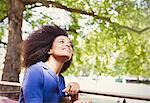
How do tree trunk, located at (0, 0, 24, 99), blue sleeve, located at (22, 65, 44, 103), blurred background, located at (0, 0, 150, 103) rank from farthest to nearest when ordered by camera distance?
blurred background, located at (0, 0, 150, 103) → tree trunk, located at (0, 0, 24, 99) → blue sleeve, located at (22, 65, 44, 103)

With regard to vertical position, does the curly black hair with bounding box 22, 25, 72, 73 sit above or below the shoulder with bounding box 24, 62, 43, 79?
above

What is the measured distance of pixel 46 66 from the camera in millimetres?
1071

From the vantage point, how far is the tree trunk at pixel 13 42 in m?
5.08

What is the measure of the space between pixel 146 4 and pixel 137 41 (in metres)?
0.84

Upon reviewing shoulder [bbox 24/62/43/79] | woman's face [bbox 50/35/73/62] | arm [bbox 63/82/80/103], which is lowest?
arm [bbox 63/82/80/103]

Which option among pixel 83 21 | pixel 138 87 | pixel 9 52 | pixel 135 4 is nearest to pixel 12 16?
pixel 9 52

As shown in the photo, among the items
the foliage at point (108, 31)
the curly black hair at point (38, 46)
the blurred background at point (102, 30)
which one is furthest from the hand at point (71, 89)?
the foliage at point (108, 31)

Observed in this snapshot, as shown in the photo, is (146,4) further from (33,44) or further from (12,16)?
(33,44)

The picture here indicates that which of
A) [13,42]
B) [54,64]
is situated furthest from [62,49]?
[13,42]

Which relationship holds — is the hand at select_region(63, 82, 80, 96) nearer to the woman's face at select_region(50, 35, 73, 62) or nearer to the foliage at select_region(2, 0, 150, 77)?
the woman's face at select_region(50, 35, 73, 62)

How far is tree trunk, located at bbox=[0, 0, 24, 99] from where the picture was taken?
200 inches

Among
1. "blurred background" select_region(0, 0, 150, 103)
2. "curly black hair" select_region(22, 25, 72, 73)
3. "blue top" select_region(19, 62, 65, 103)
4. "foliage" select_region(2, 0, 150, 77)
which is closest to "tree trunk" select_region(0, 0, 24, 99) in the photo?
"blurred background" select_region(0, 0, 150, 103)

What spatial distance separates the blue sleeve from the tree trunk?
408 centimetres

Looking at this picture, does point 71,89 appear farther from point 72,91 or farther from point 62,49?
point 62,49
